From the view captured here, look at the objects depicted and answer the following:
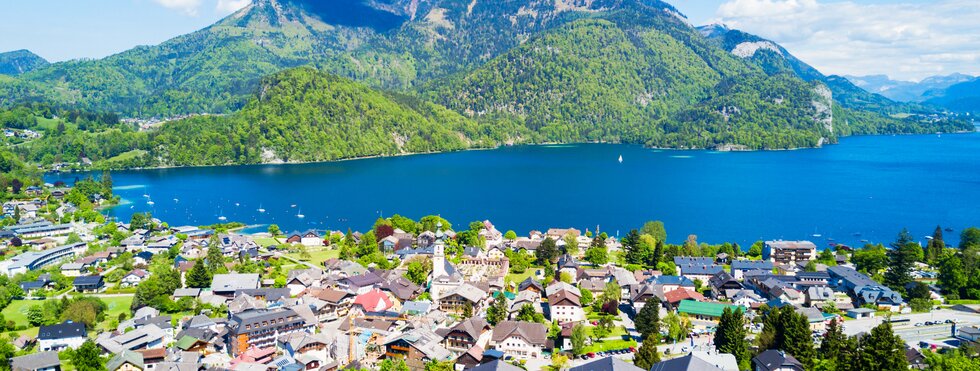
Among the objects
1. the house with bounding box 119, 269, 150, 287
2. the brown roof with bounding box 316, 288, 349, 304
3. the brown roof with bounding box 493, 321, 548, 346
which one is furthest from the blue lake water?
the brown roof with bounding box 493, 321, 548, 346

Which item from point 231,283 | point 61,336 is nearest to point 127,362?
point 61,336

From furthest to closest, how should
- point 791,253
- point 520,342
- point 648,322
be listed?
1. point 791,253
2. point 648,322
3. point 520,342

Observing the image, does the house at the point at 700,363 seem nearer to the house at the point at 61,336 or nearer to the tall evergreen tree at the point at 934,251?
the house at the point at 61,336

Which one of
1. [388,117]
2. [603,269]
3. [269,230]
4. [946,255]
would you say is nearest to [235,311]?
[603,269]

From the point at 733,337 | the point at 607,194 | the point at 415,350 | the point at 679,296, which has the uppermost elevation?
the point at 733,337

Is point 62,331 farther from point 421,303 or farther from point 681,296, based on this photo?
point 681,296

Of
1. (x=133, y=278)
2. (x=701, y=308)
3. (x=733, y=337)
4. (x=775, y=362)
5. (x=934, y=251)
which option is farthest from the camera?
(x=934, y=251)
